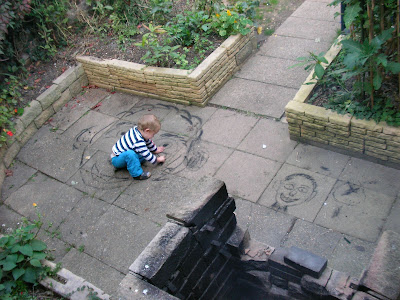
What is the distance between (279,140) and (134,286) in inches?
124

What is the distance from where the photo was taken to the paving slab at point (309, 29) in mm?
7195

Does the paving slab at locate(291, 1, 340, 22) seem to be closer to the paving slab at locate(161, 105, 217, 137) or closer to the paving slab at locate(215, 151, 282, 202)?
the paving slab at locate(161, 105, 217, 137)

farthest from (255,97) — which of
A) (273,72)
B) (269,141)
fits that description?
(269,141)

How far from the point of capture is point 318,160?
512 cm

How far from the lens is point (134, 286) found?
2990mm

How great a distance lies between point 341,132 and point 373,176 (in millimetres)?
612

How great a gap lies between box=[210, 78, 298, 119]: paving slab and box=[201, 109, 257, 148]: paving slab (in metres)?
0.19

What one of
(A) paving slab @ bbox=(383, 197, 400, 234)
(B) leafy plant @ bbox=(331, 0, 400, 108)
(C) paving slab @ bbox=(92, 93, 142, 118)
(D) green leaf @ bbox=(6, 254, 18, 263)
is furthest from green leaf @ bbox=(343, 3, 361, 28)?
(D) green leaf @ bbox=(6, 254, 18, 263)

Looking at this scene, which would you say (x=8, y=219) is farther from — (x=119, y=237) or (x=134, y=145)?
(x=134, y=145)

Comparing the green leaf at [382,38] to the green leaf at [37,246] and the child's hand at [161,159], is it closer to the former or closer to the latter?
the child's hand at [161,159]

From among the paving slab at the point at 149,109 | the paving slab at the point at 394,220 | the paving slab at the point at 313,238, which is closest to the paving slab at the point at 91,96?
the paving slab at the point at 149,109

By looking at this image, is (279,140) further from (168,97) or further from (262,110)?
(168,97)

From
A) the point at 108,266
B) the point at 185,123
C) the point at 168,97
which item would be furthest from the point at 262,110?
the point at 108,266

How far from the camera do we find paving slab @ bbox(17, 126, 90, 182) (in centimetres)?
594
